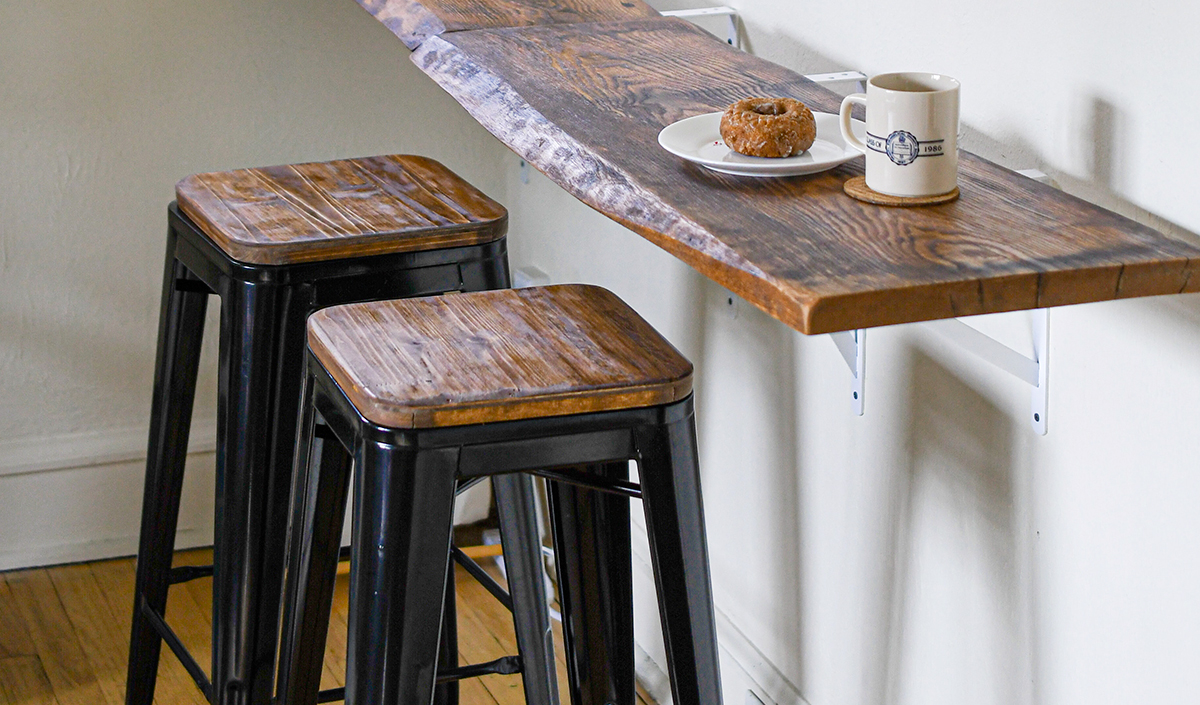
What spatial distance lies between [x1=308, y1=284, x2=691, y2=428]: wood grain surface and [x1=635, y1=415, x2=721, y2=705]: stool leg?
0.15 feet

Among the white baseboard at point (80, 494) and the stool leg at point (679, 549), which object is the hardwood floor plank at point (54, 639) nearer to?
the white baseboard at point (80, 494)

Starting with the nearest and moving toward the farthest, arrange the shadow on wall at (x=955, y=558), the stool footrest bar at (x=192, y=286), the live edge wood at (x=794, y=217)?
the live edge wood at (x=794, y=217) < the shadow on wall at (x=955, y=558) < the stool footrest bar at (x=192, y=286)

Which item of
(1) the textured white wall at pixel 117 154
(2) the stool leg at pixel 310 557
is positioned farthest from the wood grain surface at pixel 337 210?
(1) the textured white wall at pixel 117 154

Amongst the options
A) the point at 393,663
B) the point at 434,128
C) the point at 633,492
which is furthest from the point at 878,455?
the point at 434,128

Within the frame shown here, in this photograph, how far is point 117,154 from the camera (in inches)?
93.9

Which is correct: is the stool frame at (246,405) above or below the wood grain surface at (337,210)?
below

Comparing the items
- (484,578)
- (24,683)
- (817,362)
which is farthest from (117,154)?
(817,362)

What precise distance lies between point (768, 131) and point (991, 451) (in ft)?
1.46

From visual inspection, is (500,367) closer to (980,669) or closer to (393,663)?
(393,663)

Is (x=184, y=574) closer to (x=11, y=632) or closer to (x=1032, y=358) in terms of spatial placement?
(x=11, y=632)

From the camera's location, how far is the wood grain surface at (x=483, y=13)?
1.52 m

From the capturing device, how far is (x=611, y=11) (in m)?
1.62

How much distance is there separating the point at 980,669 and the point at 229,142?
1.73 metres

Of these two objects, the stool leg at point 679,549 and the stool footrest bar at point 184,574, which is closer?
the stool leg at point 679,549
